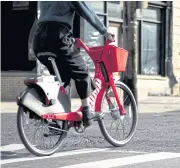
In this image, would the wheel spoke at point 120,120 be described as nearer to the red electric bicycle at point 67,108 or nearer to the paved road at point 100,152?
the red electric bicycle at point 67,108

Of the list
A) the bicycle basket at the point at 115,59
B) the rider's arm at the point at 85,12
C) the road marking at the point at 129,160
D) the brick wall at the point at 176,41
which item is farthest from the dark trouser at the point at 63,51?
the brick wall at the point at 176,41

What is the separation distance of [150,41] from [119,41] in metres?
2.14

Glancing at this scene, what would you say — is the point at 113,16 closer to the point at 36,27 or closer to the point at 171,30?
the point at 171,30

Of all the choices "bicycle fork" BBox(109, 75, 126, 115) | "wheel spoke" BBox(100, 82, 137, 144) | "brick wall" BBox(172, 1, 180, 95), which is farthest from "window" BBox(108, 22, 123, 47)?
"bicycle fork" BBox(109, 75, 126, 115)

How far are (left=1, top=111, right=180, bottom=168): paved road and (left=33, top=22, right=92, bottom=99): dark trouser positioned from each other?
2.35 feet

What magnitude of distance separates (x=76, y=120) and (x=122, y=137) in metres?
0.86

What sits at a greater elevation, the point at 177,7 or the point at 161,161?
the point at 177,7

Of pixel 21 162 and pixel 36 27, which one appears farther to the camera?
pixel 36 27

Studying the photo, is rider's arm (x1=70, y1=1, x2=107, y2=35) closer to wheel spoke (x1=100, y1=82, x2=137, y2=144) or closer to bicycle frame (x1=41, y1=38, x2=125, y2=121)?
bicycle frame (x1=41, y1=38, x2=125, y2=121)

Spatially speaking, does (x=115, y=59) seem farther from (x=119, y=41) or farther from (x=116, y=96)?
(x=119, y=41)

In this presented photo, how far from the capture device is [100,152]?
6.46 meters

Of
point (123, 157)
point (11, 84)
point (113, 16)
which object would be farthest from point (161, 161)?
point (113, 16)

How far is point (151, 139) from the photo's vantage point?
25.2 feet

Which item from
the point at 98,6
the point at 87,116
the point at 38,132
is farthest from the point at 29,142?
the point at 98,6
